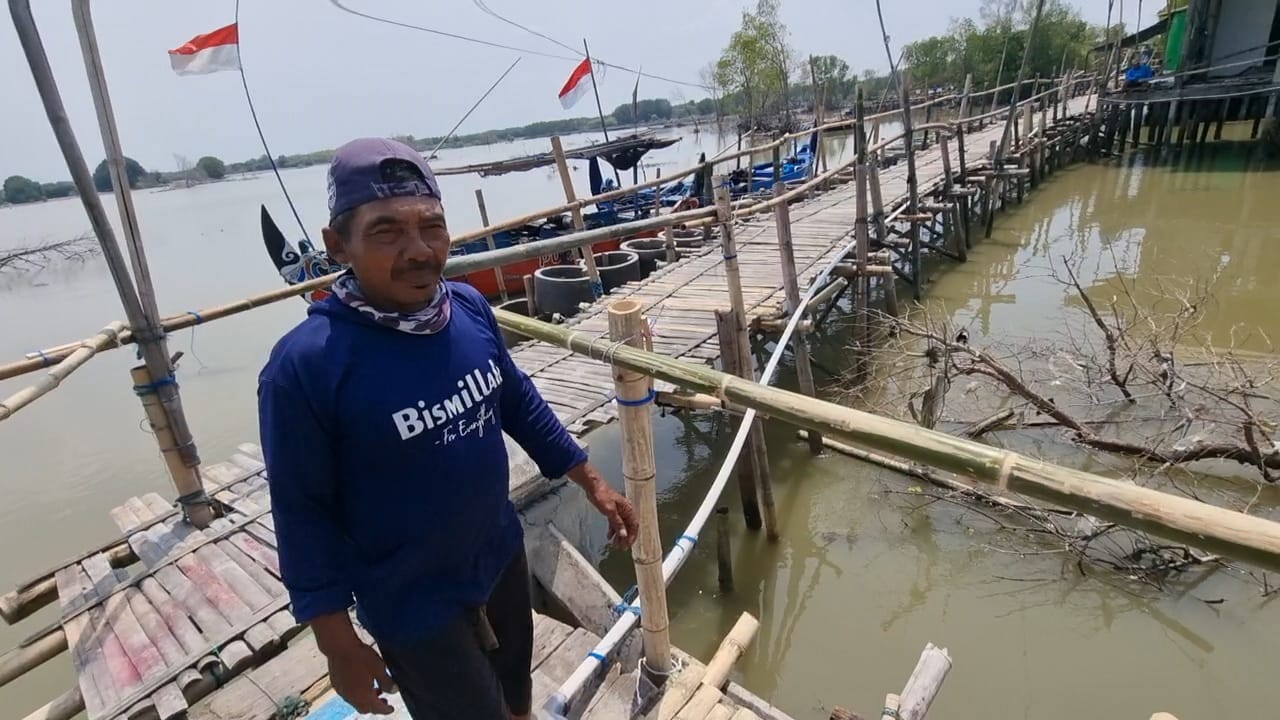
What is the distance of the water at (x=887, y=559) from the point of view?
12.6 feet

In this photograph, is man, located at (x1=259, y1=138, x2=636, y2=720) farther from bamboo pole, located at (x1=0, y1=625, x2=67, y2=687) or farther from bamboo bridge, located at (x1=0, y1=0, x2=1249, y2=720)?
bamboo pole, located at (x1=0, y1=625, x2=67, y2=687)

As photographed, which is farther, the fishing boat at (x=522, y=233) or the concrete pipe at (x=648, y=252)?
the concrete pipe at (x=648, y=252)

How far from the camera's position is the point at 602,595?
3.24 m

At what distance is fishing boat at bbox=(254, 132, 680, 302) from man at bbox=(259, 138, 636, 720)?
273 inches

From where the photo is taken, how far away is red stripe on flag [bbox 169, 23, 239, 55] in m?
6.00

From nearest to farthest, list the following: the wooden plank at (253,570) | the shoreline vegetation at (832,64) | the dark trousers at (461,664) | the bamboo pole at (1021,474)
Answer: the bamboo pole at (1021,474) < the dark trousers at (461,664) < the wooden plank at (253,570) < the shoreline vegetation at (832,64)

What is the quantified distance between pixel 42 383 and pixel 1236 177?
2187cm

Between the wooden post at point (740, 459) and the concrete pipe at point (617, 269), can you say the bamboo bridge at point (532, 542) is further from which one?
the concrete pipe at point (617, 269)

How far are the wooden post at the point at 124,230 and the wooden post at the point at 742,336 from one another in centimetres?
293

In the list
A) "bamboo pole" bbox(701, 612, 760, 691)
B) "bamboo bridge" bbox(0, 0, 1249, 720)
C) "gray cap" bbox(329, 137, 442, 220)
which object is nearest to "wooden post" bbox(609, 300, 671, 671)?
"bamboo bridge" bbox(0, 0, 1249, 720)

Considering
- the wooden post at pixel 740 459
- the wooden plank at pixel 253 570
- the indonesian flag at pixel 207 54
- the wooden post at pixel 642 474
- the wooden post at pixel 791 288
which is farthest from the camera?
the indonesian flag at pixel 207 54

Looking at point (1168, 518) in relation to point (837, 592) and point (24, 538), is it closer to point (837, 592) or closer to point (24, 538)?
point (837, 592)

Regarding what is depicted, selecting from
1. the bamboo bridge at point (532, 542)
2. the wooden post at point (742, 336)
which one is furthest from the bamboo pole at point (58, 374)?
the wooden post at point (742, 336)

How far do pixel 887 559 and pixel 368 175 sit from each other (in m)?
4.65
